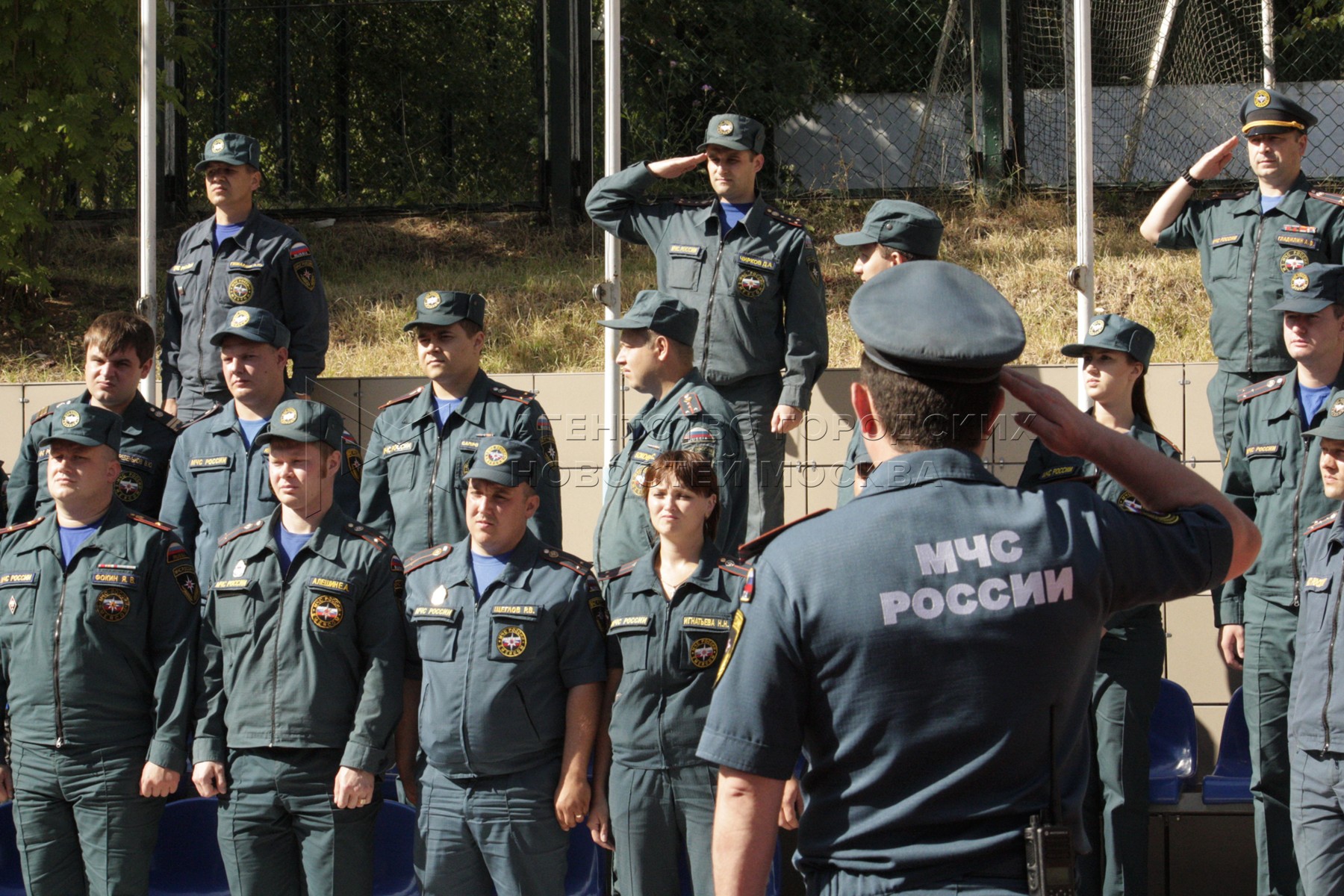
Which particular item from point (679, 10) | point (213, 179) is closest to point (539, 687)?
point (213, 179)

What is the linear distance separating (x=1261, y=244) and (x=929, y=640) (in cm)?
429

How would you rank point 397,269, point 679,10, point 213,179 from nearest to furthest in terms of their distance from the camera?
point 213,179 → point 397,269 → point 679,10

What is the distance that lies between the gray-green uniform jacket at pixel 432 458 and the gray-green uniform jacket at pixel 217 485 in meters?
0.12

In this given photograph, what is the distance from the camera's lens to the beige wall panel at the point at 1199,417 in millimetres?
5742

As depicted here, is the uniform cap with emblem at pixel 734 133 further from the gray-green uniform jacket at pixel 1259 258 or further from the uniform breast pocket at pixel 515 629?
the uniform breast pocket at pixel 515 629

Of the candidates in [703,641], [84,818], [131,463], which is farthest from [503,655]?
[131,463]

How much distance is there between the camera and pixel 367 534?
14.2 feet

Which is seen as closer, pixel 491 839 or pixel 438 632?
pixel 491 839

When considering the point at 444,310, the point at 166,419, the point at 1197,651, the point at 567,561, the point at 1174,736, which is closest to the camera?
the point at 567,561

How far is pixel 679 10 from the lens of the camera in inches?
441

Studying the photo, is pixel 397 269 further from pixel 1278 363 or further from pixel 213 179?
pixel 1278 363

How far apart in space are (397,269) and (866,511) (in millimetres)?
8384

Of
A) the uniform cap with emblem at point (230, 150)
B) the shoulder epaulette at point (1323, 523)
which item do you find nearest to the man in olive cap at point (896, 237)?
the shoulder epaulette at point (1323, 523)

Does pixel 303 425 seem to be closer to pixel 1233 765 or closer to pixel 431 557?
pixel 431 557
